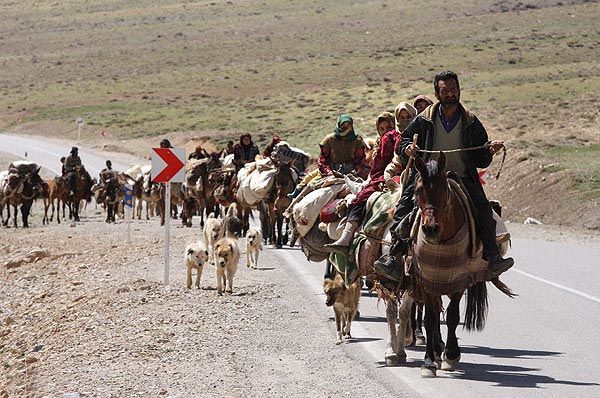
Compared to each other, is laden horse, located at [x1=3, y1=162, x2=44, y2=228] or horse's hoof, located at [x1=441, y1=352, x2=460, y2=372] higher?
laden horse, located at [x1=3, y1=162, x2=44, y2=228]

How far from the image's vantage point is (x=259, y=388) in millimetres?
→ 10891

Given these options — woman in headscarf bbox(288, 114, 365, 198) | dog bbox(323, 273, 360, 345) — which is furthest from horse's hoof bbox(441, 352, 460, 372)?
woman in headscarf bbox(288, 114, 365, 198)

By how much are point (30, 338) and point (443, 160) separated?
9.00 metres

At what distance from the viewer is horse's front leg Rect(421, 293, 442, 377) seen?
11.0 meters

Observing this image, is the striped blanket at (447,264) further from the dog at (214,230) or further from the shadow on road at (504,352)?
the dog at (214,230)

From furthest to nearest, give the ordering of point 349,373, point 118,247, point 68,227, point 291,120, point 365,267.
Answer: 1. point 291,120
2. point 68,227
3. point 118,247
4. point 365,267
5. point 349,373

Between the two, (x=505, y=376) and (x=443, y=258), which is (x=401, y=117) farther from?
(x=505, y=376)

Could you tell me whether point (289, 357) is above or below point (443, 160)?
below

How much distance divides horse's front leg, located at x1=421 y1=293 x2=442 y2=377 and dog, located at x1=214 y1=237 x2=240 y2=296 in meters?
7.15

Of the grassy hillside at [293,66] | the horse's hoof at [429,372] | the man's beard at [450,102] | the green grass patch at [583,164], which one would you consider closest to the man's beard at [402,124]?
the man's beard at [450,102]

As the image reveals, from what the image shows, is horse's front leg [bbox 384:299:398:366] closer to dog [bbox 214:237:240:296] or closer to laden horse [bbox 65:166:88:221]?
dog [bbox 214:237:240:296]

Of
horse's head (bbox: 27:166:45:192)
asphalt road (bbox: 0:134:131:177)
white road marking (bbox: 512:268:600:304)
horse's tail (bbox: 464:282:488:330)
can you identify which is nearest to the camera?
horse's tail (bbox: 464:282:488:330)

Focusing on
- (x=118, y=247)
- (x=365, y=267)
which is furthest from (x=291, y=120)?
(x=365, y=267)

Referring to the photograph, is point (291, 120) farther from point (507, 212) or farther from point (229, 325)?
point (229, 325)
